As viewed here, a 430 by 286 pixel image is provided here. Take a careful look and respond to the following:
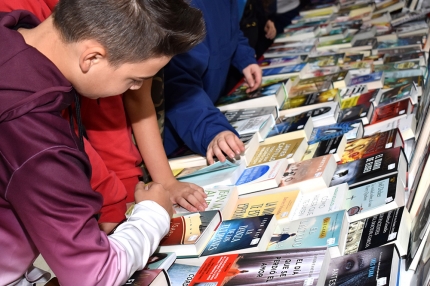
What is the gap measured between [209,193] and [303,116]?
1.79ft

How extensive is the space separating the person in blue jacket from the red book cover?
1.54ft

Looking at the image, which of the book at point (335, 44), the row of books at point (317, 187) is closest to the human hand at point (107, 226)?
the row of books at point (317, 187)

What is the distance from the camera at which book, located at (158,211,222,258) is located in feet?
3.99

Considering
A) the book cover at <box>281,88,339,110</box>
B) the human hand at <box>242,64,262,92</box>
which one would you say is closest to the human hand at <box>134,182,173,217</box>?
the book cover at <box>281,88,339,110</box>

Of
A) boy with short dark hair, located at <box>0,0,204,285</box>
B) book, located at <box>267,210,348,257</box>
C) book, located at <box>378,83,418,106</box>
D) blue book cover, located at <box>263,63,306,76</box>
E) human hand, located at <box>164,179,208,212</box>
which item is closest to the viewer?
boy with short dark hair, located at <box>0,0,204,285</box>

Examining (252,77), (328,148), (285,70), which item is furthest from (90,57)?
(285,70)

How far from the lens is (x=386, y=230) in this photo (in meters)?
1.16

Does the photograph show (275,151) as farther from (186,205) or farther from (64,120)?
(64,120)

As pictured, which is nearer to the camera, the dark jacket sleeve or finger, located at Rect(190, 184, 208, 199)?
finger, located at Rect(190, 184, 208, 199)

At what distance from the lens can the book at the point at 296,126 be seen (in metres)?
1.73

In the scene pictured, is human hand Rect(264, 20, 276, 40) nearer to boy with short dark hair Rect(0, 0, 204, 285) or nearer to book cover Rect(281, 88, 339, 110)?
book cover Rect(281, 88, 339, 110)

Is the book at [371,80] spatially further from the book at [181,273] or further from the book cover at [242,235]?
the book at [181,273]

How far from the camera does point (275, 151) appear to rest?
65.7 inches

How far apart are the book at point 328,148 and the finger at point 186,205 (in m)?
0.38
